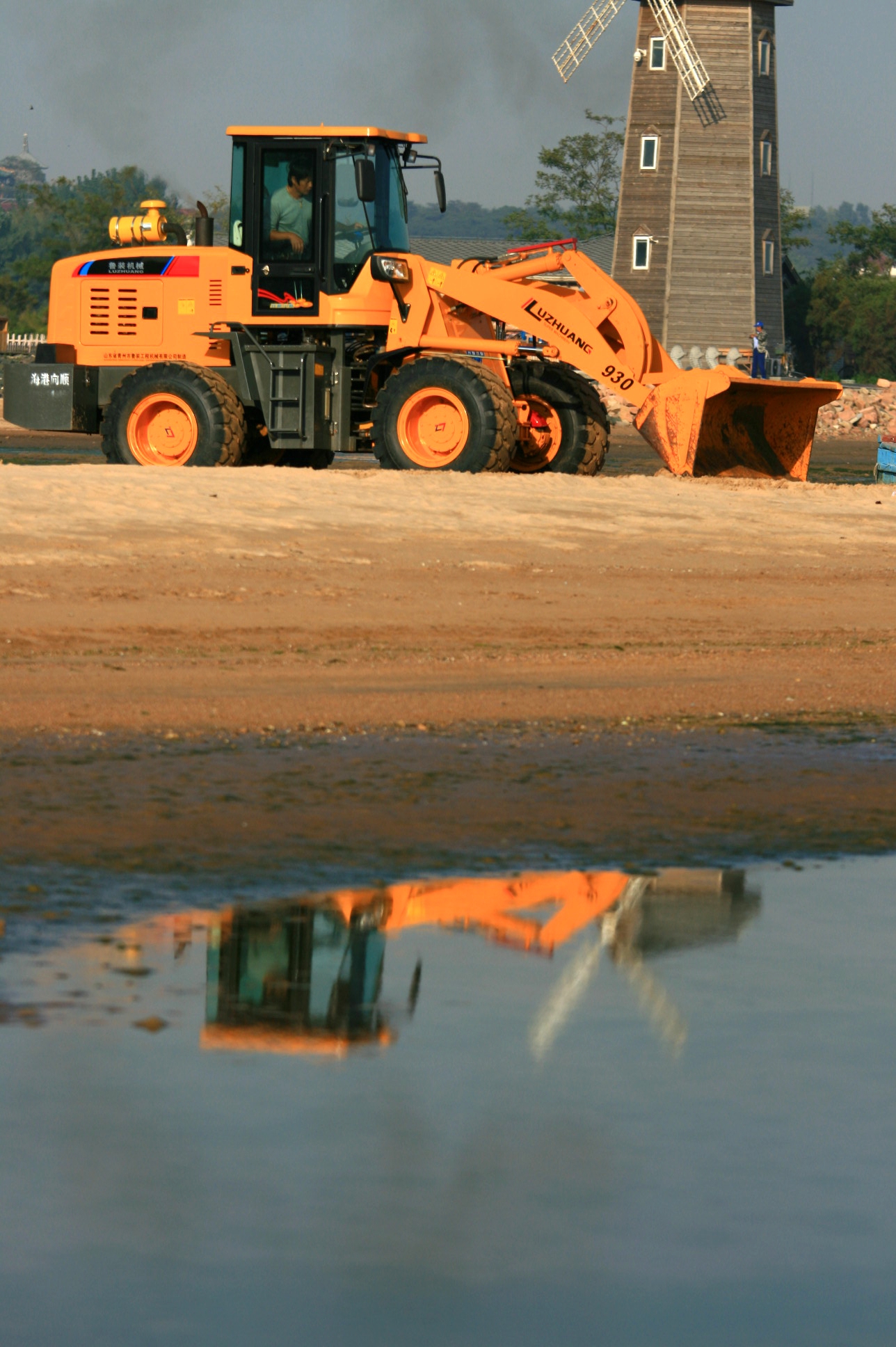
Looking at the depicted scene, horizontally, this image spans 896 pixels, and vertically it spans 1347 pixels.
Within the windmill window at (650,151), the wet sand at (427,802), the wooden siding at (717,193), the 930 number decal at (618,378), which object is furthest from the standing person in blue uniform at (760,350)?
the wet sand at (427,802)

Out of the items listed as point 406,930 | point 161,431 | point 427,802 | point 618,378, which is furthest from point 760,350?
point 406,930

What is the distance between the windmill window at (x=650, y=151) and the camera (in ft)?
206

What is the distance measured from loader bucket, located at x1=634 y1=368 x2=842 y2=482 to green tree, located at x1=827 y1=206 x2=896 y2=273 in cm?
8372

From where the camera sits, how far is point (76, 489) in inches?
749

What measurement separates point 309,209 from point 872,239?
89607 millimetres

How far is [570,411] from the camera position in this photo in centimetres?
2361

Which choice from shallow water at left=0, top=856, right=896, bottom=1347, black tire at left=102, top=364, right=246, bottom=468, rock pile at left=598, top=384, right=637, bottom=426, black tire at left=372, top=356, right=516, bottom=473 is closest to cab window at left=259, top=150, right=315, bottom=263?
black tire at left=102, top=364, right=246, bottom=468

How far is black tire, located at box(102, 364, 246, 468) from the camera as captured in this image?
74.4ft

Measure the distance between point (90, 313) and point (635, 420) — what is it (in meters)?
6.60

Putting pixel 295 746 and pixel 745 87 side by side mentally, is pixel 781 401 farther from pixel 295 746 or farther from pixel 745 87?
pixel 745 87

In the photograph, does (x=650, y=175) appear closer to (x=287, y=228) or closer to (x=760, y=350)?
(x=760, y=350)

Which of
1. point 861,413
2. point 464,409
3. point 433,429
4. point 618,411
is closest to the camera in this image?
point 464,409

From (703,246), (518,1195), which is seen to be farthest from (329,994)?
(703,246)

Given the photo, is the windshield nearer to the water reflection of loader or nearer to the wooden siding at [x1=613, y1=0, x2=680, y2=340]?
the water reflection of loader
